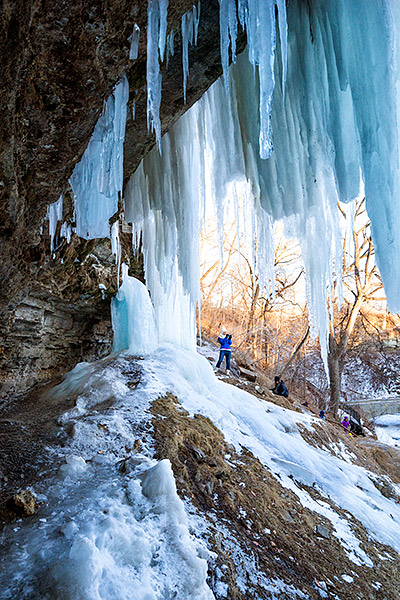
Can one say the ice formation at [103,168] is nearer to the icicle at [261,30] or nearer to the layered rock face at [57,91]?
the layered rock face at [57,91]

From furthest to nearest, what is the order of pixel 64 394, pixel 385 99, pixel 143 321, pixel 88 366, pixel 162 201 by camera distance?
pixel 143 321 < pixel 88 366 < pixel 64 394 < pixel 162 201 < pixel 385 99

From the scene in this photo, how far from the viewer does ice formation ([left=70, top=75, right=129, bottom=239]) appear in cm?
225

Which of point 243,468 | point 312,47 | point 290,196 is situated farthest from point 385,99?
point 243,468

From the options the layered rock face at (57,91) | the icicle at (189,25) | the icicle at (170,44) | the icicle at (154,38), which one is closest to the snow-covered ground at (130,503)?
the layered rock face at (57,91)

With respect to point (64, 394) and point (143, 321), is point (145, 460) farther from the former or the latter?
point (143, 321)

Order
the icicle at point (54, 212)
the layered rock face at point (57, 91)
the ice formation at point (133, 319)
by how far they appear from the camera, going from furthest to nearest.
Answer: the ice formation at point (133, 319) < the icicle at point (54, 212) < the layered rock face at point (57, 91)

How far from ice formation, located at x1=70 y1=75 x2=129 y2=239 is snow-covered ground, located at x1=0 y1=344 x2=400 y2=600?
226 centimetres

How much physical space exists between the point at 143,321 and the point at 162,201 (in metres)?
3.80

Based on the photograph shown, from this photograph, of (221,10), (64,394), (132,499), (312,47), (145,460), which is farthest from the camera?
(64,394)

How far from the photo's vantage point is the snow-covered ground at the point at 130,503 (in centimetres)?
186

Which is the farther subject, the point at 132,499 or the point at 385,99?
the point at 132,499

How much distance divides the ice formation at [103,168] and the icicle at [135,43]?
33cm

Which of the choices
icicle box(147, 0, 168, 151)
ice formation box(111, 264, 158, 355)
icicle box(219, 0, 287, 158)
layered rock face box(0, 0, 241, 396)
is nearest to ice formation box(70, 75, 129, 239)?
layered rock face box(0, 0, 241, 396)

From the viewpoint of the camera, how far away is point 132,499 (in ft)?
8.40
